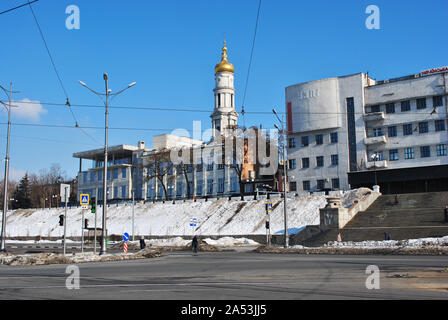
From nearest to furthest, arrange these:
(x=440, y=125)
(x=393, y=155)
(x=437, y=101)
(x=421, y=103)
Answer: (x=440, y=125) → (x=437, y=101) → (x=421, y=103) → (x=393, y=155)

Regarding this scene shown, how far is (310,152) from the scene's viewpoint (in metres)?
74.9

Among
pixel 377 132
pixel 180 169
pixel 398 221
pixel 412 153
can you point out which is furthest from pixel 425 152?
pixel 180 169

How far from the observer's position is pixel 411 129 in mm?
66938

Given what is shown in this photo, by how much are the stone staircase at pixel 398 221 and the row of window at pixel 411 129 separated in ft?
59.5

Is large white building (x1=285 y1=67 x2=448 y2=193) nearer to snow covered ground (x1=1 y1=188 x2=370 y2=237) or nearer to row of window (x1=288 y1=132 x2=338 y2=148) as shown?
row of window (x1=288 y1=132 x2=338 y2=148)

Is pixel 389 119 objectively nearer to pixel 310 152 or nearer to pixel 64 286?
A: pixel 310 152

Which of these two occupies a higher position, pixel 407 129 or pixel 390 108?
pixel 390 108

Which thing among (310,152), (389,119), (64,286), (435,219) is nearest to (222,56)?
(310,152)

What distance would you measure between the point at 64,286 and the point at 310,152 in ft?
212

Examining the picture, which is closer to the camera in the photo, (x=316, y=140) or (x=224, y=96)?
(x=316, y=140)

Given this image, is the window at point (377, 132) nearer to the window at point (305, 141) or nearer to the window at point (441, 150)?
the window at point (441, 150)

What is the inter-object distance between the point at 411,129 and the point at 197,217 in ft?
106

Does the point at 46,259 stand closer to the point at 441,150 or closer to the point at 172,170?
the point at 441,150

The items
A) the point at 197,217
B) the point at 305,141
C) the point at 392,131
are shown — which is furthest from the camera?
the point at 305,141
